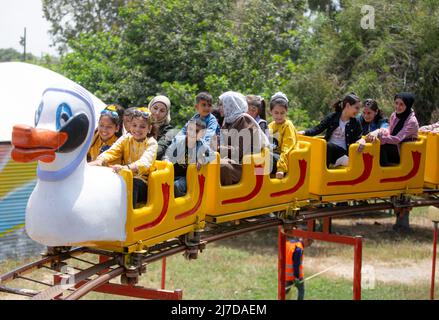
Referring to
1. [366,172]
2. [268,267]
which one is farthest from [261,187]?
[268,267]

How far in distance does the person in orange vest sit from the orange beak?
5.58 m

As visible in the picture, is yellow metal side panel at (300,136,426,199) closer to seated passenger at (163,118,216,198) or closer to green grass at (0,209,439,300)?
seated passenger at (163,118,216,198)

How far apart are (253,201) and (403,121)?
1781mm

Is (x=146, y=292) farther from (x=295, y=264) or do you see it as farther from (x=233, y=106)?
(x=295, y=264)

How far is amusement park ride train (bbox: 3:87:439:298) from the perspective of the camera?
346cm

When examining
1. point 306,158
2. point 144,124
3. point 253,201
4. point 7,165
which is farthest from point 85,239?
point 7,165

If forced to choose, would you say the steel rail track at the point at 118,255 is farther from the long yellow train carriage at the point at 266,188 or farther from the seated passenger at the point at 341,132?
the seated passenger at the point at 341,132

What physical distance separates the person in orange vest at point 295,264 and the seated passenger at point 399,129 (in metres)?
2.88

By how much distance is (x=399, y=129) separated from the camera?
595cm

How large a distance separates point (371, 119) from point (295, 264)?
10.1 ft

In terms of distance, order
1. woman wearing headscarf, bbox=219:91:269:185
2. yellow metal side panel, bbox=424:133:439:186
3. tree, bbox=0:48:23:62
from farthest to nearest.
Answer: tree, bbox=0:48:23:62 < yellow metal side panel, bbox=424:133:439:186 < woman wearing headscarf, bbox=219:91:269:185

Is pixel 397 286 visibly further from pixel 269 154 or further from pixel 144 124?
pixel 144 124

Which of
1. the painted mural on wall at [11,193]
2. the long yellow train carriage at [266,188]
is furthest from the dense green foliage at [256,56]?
the long yellow train carriage at [266,188]

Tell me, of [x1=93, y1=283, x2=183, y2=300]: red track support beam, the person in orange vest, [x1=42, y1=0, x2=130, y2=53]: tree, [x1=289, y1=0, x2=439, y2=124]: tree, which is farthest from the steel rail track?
[x1=42, y1=0, x2=130, y2=53]: tree
